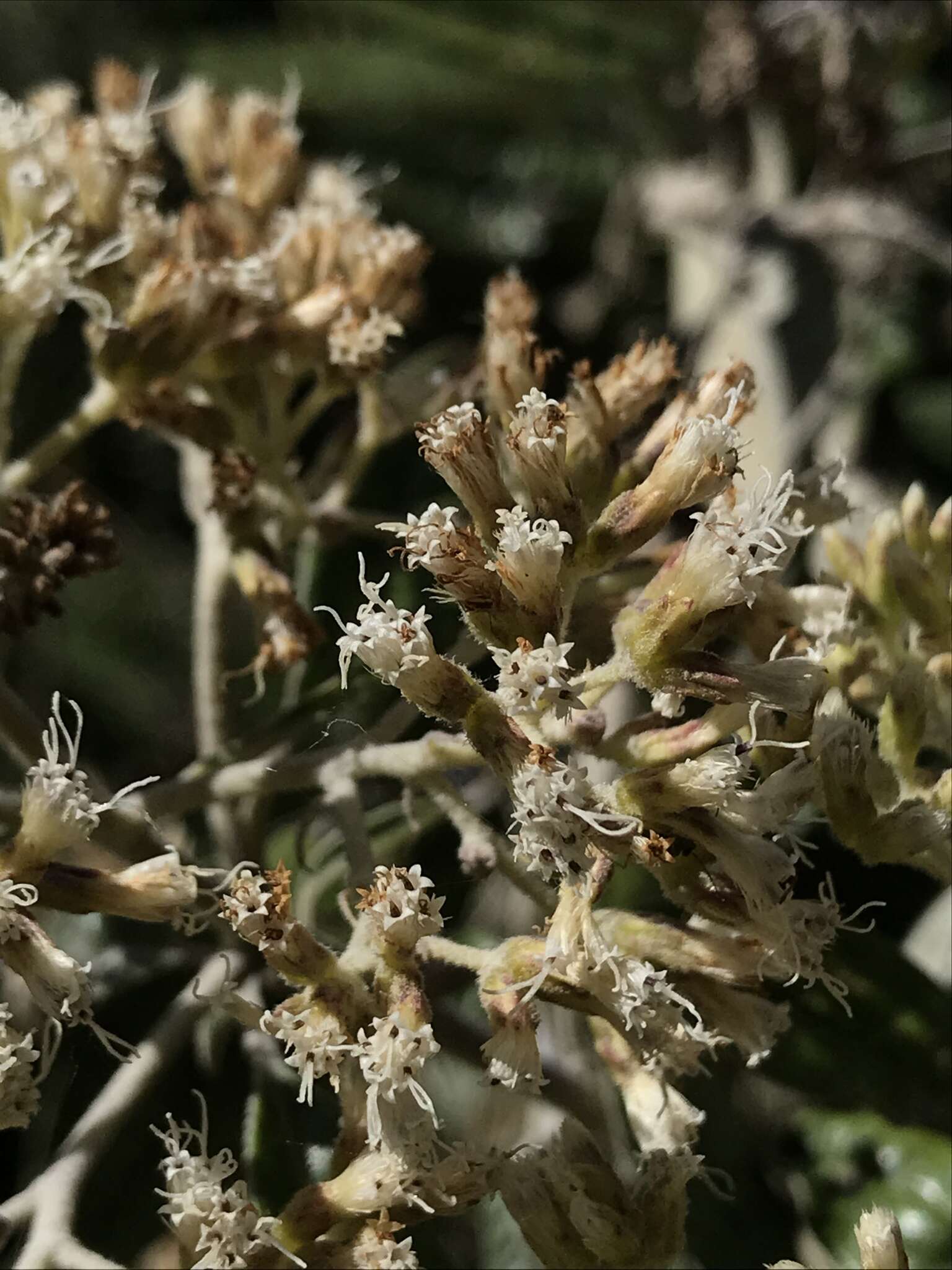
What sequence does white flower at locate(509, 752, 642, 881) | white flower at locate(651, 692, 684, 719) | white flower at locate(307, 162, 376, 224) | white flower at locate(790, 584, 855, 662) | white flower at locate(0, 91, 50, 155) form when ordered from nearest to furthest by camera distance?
white flower at locate(509, 752, 642, 881) → white flower at locate(651, 692, 684, 719) → white flower at locate(790, 584, 855, 662) → white flower at locate(0, 91, 50, 155) → white flower at locate(307, 162, 376, 224)

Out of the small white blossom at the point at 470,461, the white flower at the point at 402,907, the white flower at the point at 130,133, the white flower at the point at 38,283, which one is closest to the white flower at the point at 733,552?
the small white blossom at the point at 470,461

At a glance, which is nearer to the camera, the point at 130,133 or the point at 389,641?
the point at 389,641

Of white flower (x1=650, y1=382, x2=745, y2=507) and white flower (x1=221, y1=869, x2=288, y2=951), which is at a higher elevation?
white flower (x1=650, y1=382, x2=745, y2=507)

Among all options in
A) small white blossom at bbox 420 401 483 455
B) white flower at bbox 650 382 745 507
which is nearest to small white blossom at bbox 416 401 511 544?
small white blossom at bbox 420 401 483 455

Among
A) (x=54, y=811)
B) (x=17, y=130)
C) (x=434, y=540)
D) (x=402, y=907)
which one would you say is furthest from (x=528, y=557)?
(x=17, y=130)

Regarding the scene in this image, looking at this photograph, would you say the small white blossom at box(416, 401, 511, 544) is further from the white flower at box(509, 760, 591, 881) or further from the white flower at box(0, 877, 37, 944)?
the white flower at box(0, 877, 37, 944)

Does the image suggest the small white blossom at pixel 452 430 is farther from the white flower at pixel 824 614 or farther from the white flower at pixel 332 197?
the white flower at pixel 332 197

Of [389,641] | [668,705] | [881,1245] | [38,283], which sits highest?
[38,283]

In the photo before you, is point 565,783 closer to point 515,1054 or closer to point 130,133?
point 515,1054
